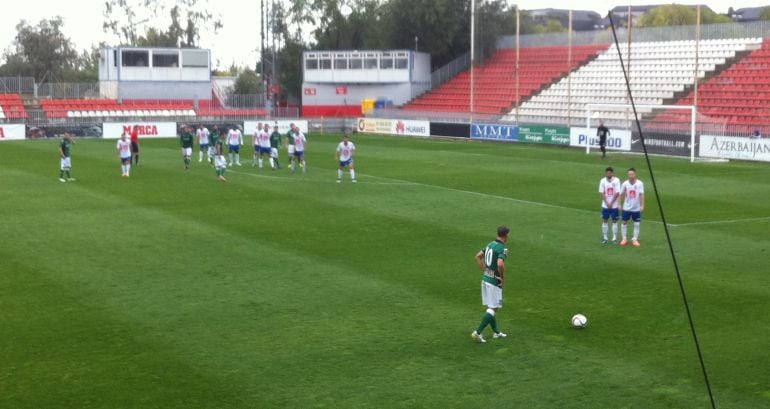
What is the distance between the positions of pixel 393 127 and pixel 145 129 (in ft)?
55.6

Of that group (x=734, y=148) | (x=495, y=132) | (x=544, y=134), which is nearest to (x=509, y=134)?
(x=495, y=132)

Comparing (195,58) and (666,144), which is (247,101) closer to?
(195,58)

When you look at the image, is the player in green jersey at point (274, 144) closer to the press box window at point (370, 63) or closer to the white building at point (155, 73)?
the press box window at point (370, 63)

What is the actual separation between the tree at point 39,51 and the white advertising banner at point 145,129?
148ft

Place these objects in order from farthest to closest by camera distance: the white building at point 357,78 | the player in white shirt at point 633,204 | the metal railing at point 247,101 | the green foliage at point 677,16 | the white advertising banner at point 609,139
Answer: the green foliage at point 677,16 → the metal railing at point 247,101 → the white building at point 357,78 → the white advertising banner at point 609,139 → the player in white shirt at point 633,204

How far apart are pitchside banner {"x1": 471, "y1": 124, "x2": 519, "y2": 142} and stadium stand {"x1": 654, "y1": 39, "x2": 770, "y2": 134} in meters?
8.76

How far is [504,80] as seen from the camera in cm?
7156

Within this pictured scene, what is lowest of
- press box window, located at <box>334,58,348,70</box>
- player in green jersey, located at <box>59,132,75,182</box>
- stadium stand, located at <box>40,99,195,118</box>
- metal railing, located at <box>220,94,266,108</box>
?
player in green jersey, located at <box>59,132,75,182</box>

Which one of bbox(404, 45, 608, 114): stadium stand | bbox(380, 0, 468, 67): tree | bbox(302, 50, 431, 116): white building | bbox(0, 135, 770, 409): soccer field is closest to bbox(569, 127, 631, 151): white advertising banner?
bbox(404, 45, 608, 114): stadium stand

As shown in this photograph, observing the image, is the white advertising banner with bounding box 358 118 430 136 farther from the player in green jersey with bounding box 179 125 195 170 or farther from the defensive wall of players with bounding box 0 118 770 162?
the player in green jersey with bounding box 179 125 195 170

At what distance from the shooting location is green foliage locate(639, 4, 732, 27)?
8103cm

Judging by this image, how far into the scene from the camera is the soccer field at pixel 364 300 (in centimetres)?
1155

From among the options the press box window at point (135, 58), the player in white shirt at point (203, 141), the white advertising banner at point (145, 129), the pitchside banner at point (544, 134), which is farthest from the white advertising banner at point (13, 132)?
the pitchside banner at point (544, 134)

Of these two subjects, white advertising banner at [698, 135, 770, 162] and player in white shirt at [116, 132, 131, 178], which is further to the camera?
white advertising banner at [698, 135, 770, 162]
